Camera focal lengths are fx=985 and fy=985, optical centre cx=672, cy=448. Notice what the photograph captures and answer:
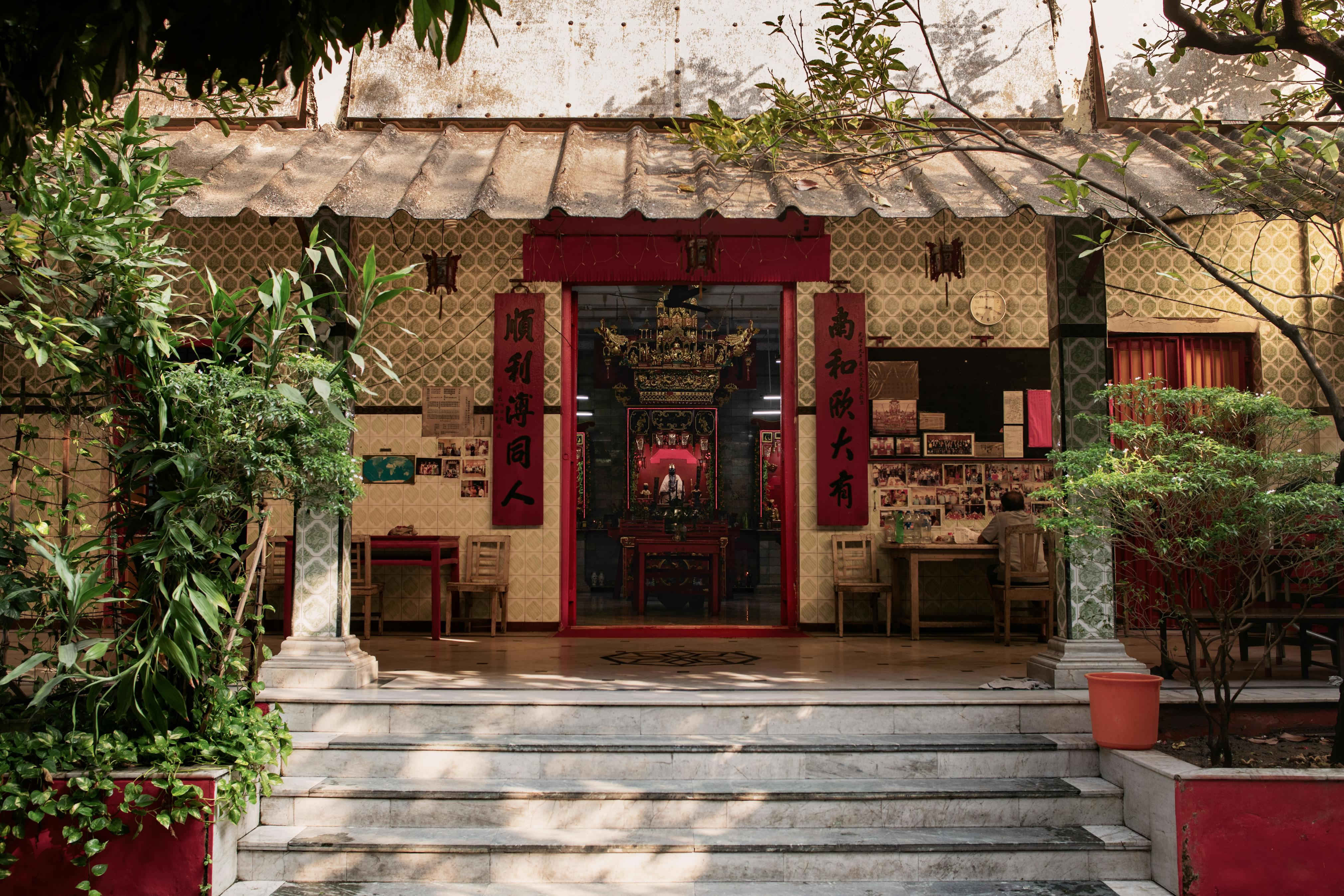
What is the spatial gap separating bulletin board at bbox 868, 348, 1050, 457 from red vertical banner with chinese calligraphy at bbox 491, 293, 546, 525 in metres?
3.06

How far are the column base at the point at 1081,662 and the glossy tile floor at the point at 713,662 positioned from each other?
0.42 metres

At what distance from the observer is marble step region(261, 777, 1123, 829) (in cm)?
419

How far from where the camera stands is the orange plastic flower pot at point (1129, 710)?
430cm

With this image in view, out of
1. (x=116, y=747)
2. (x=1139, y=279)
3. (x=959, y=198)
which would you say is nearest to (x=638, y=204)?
(x=959, y=198)

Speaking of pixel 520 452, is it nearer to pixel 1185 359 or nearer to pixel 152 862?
pixel 152 862

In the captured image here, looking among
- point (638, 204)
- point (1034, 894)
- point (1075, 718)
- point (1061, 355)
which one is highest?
point (638, 204)

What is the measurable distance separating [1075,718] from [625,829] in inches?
88.3

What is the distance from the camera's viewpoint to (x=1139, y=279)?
8211mm

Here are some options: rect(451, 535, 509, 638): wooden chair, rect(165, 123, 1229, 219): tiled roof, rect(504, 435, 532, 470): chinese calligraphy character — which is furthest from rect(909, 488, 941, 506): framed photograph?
rect(451, 535, 509, 638): wooden chair

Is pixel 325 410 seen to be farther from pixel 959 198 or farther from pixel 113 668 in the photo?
pixel 959 198

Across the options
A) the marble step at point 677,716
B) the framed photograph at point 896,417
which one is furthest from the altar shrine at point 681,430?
the marble step at point 677,716

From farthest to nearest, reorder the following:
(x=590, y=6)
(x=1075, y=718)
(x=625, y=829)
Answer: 1. (x=590, y=6)
2. (x=1075, y=718)
3. (x=625, y=829)

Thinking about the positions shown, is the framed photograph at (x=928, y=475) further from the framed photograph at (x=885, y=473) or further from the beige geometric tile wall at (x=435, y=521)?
the beige geometric tile wall at (x=435, y=521)

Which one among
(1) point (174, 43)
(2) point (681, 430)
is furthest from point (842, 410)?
(1) point (174, 43)
